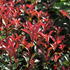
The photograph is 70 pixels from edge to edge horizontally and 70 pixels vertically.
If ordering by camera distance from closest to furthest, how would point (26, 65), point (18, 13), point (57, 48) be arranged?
1. point (26, 65)
2. point (57, 48)
3. point (18, 13)

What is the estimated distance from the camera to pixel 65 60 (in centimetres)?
320

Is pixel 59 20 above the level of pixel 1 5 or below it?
below

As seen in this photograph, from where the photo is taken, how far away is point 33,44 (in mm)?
3111

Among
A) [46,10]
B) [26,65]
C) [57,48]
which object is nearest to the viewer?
[26,65]

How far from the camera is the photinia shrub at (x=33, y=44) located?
3017 mm

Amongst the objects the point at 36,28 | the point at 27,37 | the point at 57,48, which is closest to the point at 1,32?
the point at 27,37

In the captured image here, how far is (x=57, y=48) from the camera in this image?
Answer: 3.34 metres

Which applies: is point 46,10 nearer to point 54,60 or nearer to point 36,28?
point 36,28

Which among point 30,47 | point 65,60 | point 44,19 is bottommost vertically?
point 65,60

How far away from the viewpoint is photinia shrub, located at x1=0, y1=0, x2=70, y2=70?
9.90 ft

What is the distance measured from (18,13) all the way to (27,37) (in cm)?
50

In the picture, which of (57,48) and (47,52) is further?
(57,48)

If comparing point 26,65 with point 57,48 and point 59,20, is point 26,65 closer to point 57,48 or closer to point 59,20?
point 57,48

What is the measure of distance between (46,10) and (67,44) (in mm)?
879
